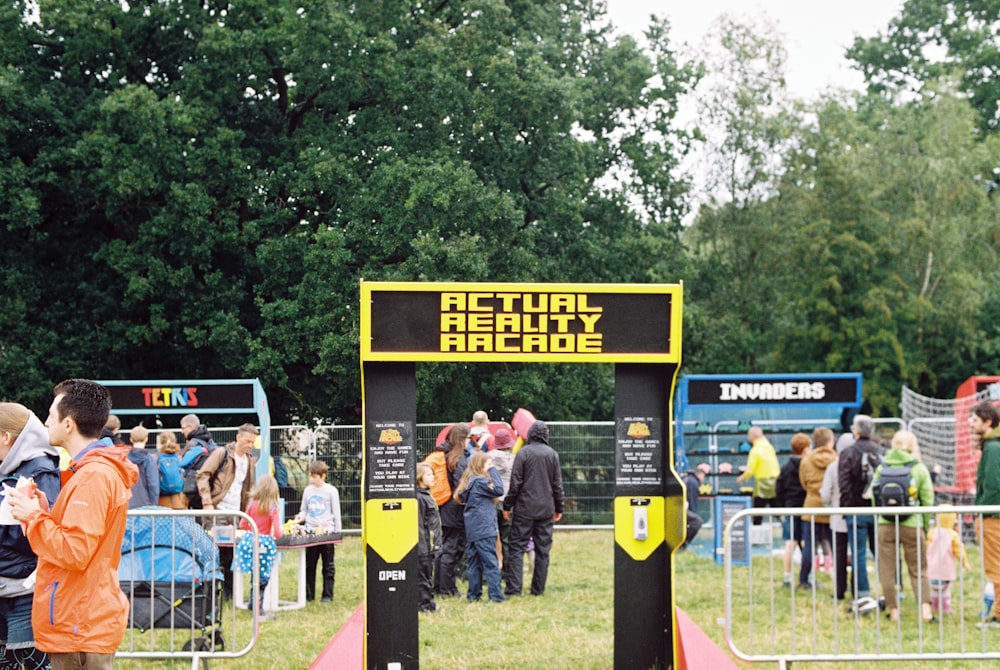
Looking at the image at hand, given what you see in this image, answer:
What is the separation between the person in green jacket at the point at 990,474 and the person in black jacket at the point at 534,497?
165 inches

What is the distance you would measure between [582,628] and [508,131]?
720 inches

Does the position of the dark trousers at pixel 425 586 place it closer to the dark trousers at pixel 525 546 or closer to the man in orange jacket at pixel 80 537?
the dark trousers at pixel 525 546

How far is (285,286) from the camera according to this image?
2581cm

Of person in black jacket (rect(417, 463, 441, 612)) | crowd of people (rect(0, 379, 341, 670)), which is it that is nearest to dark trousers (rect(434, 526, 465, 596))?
person in black jacket (rect(417, 463, 441, 612))

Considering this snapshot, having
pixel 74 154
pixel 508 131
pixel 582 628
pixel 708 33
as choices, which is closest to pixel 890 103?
pixel 708 33

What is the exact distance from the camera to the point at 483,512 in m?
12.2

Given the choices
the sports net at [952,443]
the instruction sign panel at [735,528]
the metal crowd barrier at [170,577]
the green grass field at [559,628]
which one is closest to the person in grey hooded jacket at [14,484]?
the metal crowd barrier at [170,577]

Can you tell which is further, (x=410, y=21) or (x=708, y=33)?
(x=708, y=33)

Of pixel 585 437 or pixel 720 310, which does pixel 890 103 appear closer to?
pixel 720 310

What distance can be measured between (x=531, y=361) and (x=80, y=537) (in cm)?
352

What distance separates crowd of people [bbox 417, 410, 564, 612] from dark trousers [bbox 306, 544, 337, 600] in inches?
43.4

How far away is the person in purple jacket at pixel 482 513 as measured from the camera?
12070 mm

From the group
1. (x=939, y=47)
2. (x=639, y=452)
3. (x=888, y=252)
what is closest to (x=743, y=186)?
(x=888, y=252)

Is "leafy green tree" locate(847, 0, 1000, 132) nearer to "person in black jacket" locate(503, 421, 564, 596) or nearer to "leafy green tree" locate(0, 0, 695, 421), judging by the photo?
"leafy green tree" locate(0, 0, 695, 421)
